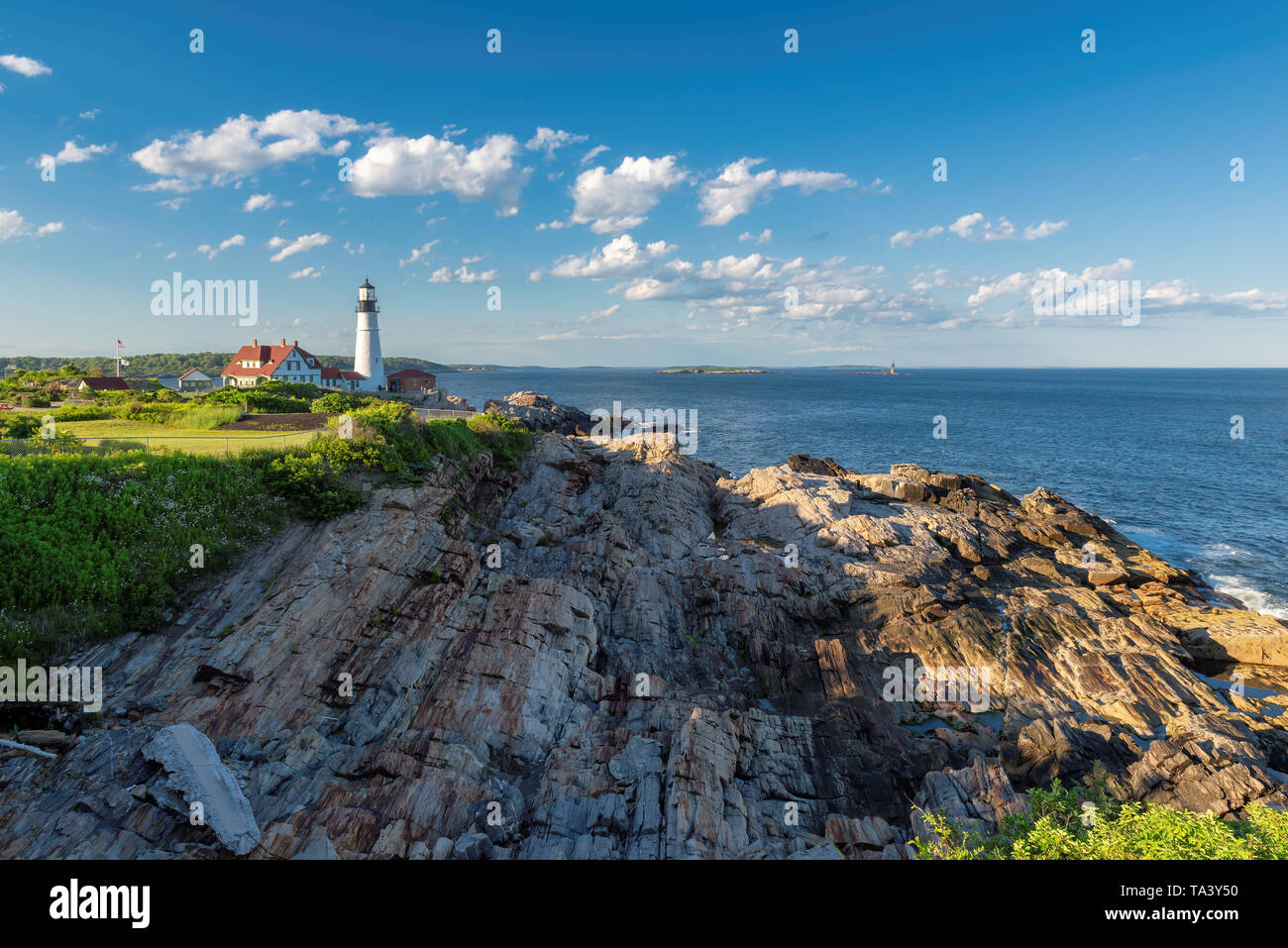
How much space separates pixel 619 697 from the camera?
17.2 metres

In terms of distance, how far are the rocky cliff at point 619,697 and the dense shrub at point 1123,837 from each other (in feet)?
6.08

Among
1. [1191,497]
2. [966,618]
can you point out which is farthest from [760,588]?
[1191,497]

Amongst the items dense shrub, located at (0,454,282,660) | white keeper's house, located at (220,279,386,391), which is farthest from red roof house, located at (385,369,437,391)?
dense shrub, located at (0,454,282,660)

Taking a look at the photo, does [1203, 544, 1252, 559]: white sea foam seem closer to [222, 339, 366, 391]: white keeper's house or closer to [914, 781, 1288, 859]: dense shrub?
[914, 781, 1288, 859]: dense shrub

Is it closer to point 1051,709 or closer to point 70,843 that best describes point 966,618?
point 1051,709

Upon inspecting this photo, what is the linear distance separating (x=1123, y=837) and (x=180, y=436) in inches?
1200

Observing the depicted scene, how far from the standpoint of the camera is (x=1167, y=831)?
8570 mm

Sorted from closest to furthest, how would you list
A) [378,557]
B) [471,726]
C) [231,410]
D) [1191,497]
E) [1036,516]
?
[471,726], [378,557], [231,410], [1036,516], [1191,497]

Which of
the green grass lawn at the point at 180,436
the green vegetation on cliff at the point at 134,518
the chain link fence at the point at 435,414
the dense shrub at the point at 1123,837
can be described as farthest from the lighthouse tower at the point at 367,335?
the dense shrub at the point at 1123,837

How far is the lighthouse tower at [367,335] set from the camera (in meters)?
62.3

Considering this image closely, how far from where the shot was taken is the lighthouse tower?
62.3m

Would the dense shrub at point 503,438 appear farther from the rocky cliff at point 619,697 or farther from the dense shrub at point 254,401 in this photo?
the dense shrub at point 254,401

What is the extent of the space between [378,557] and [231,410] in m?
17.1

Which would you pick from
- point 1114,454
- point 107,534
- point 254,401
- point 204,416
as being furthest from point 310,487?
point 1114,454
